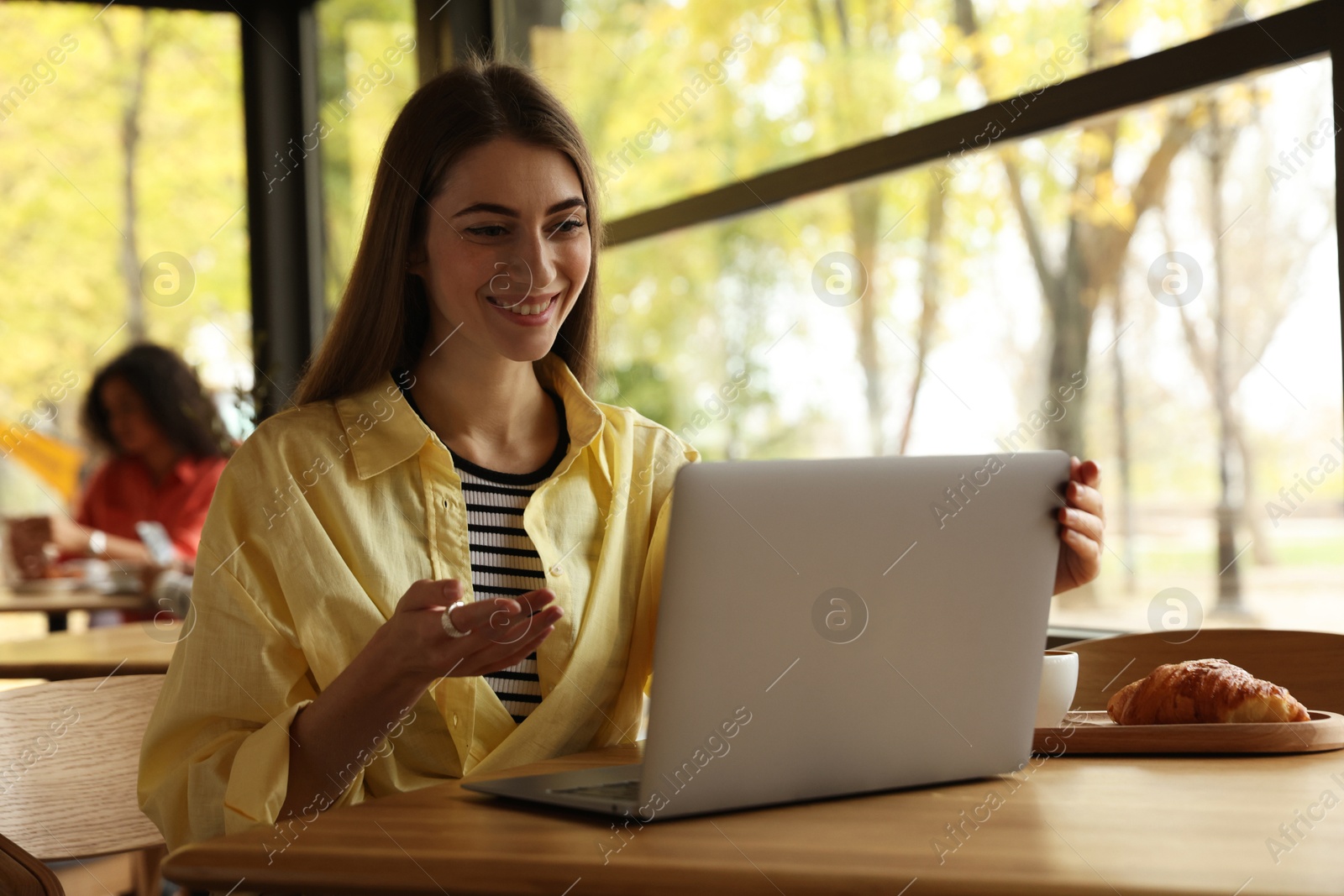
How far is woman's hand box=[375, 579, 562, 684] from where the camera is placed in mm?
933

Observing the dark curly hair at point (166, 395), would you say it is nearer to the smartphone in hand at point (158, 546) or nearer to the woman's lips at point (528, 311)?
the smartphone in hand at point (158, 546)

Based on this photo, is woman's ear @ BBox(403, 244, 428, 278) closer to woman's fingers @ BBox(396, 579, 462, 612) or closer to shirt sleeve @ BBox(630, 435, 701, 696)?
shirt sleeve @ BBox(630, 435, 701, 696)

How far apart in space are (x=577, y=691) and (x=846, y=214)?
3.09 metres

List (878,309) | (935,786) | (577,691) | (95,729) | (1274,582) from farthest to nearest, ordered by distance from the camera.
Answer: (878,309) → (1274,582) → (95,729) → (577,691) → (935,786)

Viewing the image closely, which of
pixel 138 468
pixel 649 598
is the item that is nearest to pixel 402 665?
pixel 649 598

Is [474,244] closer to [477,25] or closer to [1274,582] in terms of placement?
[1274,582]

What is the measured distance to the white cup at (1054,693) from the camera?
1247 millimetres

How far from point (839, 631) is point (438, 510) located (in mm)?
691

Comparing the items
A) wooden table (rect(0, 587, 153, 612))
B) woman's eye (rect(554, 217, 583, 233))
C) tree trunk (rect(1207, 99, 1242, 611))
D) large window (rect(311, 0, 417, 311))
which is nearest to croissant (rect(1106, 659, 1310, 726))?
woman's eye (rect(554, 217, 583, 233))

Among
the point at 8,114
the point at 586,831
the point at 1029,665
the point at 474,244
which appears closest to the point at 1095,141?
the point at 474,244

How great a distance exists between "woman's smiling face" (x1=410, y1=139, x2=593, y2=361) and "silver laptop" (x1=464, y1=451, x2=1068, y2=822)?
66 cm

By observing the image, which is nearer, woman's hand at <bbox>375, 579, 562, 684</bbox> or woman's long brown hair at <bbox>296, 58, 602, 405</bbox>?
woman's hand at <bbox>375, 579, 562, 684</bbox>

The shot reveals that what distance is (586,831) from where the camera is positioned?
0.90 metres

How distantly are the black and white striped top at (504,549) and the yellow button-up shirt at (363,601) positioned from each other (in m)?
0.03
